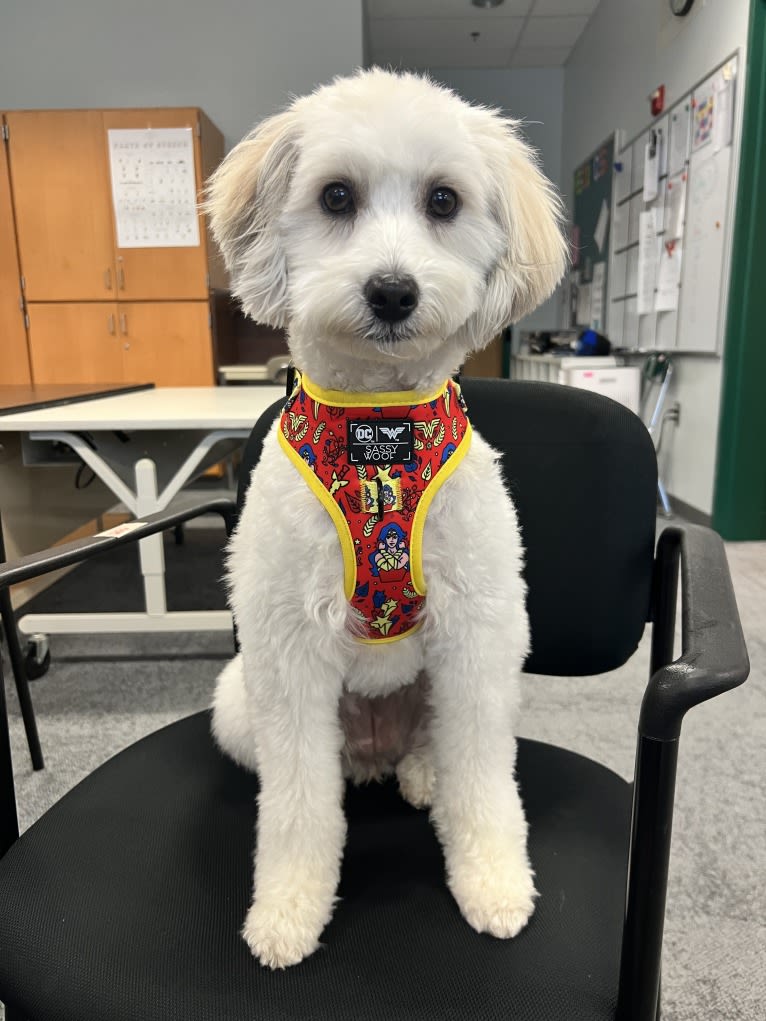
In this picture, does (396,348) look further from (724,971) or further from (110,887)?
(724,971)

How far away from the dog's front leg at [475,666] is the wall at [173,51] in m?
4.60

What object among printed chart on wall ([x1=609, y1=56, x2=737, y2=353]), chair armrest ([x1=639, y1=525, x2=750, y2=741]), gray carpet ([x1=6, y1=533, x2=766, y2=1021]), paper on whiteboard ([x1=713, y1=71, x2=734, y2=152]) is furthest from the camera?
printed chart on wall ([x1=609, y1=56, x2=737, y2=353])

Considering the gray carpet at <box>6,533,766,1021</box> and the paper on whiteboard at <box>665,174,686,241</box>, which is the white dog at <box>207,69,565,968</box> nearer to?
the gray carpet at <box>6,533,766,1021</box>

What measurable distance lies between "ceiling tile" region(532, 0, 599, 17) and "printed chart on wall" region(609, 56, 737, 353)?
4.25 feet

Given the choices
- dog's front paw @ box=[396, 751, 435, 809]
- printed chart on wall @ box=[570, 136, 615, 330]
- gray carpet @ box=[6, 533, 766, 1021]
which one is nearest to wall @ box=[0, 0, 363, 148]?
printed chart on wall @ box=[570, 136, 615, 330]

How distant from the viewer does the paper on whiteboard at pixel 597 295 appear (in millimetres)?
5023

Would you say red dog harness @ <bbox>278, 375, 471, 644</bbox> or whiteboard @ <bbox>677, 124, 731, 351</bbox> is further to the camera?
whiteboard @ <bbox>677, 124, 731, 351</bbox>

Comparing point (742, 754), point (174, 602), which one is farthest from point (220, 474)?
point (742, 754)

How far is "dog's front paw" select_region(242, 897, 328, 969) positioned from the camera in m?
0.68

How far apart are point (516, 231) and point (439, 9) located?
5329mm

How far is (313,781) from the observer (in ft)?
2.61

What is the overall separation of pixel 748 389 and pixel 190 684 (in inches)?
103

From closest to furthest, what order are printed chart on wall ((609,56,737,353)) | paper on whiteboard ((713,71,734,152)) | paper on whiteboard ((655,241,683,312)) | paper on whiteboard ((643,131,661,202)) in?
1. paper on whiteboard ((713,71,734,152))
2. printed chart on wall ((609,56,737,353))
3. paper on whiteboard ((655,241,683,312))
4. paper on whiteboard ((643,131,661,202))

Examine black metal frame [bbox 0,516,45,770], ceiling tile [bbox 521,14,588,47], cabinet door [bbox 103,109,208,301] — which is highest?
ceiling tile [bbox 521,14,588,47]
